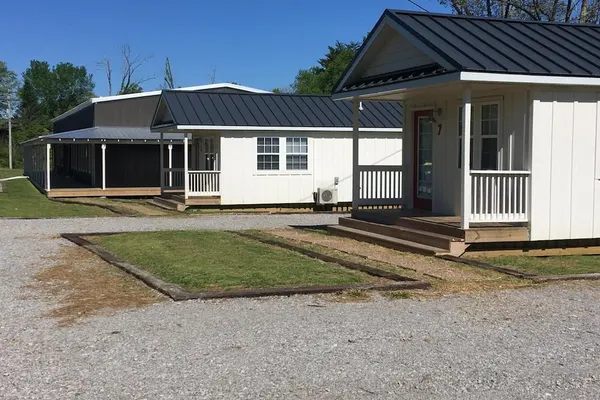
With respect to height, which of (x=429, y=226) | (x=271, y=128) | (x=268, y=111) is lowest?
(x=429, y=226)

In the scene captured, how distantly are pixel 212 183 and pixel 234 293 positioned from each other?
14676 mm

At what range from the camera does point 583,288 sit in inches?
353

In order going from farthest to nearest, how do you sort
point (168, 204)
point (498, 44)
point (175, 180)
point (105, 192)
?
point (105, 192) < point (175, 180) < point (168, 204) < point (498, 44)

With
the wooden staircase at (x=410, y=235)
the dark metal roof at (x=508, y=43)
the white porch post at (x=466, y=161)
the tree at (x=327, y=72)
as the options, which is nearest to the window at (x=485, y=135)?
the dark metal roof at (x=508, y=43)

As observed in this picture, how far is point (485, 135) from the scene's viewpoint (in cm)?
1268

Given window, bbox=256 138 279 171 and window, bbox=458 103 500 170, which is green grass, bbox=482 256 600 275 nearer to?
window, bbox=458 103 500 170

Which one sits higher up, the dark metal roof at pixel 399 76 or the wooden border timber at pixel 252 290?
the dark metal roof at pixel 399 76

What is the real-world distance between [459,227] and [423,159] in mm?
3509

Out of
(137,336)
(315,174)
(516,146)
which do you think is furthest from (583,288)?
(315,174)

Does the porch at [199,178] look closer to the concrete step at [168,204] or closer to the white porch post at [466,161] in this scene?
the concrete step at [168,204]

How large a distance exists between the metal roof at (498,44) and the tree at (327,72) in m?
39.2

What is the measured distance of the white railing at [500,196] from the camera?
11.5 m

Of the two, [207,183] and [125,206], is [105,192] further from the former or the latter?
[207,183]

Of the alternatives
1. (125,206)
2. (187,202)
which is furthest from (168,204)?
(125,206)
